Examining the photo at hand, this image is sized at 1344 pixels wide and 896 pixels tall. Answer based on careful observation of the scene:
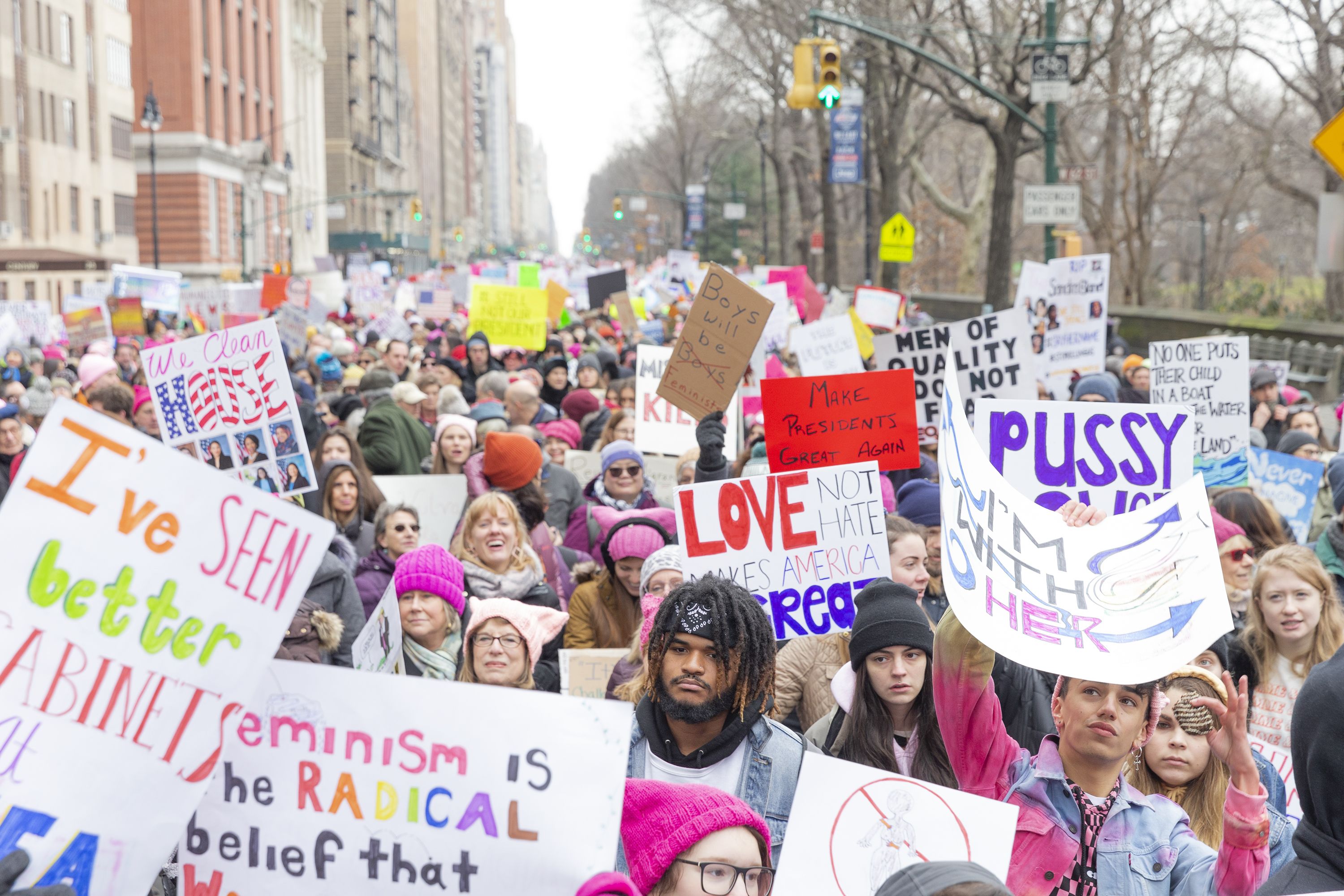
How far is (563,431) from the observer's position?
32.0 feet

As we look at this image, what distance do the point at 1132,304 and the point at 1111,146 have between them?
353 cm

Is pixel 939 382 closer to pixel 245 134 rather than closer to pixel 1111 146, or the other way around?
pixel 1111 146

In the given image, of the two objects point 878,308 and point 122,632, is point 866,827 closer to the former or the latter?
point 122,632

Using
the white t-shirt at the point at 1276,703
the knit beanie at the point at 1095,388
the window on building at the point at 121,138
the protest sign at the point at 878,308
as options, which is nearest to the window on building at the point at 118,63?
the window on building at the point at 121,138

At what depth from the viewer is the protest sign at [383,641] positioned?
4.34 meters

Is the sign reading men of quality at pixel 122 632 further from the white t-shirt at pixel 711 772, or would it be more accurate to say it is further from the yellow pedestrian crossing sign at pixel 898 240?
the yellow pedestrian crossing sign at pixel 898 240

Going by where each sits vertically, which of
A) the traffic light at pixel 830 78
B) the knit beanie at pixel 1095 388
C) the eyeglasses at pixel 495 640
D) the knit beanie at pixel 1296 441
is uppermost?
the traffic light at pixel 830 78

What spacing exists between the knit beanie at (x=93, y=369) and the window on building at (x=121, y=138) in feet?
139

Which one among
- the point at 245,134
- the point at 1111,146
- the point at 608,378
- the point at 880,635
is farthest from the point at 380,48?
the point at 880,635

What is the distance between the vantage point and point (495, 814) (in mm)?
2584

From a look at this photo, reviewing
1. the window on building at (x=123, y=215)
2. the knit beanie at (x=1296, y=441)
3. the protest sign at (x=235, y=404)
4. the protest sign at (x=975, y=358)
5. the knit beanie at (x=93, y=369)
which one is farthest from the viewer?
the window on building at (x=123, y=215)

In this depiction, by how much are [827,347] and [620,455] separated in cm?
405

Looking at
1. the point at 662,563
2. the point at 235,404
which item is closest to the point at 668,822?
the point at 662,563

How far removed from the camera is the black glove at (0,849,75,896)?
236 centimetres
